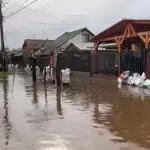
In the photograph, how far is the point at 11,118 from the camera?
34.2 feet

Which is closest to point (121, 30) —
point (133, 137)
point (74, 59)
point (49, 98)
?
point (74, 59)

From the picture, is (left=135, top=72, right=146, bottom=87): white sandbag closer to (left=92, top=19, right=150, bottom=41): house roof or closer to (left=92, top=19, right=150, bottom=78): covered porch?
(left=92, top=19, right=150, bottom=78): covered porch

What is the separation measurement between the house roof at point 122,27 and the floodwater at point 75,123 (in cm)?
783

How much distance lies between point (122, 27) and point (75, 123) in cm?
1629

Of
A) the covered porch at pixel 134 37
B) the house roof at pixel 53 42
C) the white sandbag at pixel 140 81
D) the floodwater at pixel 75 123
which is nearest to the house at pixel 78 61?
the covered porch at pixel 134 37

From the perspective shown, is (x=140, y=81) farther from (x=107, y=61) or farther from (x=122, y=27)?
(x=107, y=61)

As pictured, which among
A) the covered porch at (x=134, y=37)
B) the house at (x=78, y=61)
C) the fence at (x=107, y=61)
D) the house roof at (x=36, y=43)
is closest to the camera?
the covered porch at (x=134, y=37)

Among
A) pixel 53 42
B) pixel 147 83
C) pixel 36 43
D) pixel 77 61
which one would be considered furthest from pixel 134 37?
pixel 36 43

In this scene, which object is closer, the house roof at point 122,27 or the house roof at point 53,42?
the house roof at point 122,27

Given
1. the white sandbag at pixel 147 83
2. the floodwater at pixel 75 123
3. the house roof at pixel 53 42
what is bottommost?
the floodwater at pixel 75 123

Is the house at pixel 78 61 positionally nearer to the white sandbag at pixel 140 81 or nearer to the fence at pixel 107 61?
the fence at pixel 107 61

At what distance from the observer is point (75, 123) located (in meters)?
9.61

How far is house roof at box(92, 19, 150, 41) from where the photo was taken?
22.0m

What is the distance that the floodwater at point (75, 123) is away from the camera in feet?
24.5
